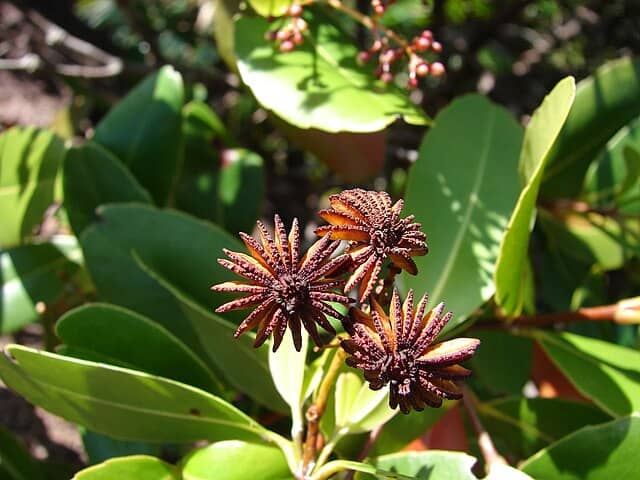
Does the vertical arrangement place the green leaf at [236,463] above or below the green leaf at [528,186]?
below

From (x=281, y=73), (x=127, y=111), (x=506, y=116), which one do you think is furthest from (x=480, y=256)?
(x=127, y=111)

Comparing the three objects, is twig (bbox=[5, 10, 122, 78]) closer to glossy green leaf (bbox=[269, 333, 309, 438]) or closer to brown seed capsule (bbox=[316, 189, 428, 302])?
glossy green leaf (bbox=[269, 333, 309, 438])

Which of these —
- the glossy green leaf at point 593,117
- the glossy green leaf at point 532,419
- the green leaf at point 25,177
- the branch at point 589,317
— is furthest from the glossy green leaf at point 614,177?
the green leaf at point 25,177

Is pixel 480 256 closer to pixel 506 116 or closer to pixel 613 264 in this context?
pixel 506 116

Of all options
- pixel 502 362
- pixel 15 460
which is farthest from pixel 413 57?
pixel 15 460

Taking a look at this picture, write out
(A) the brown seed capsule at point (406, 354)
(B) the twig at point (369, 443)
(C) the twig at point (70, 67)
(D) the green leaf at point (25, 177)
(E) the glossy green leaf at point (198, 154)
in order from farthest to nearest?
(C) the twig at point (70, 67)
(E) the glossy green leaf at point (198, 154)
(D) the green leaf at point (25, 177)
(B) the twig at point (369, 443)
(A) the brown seed capsule at point (406, 354)

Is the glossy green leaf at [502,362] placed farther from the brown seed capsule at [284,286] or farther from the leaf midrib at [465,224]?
the brown seed capsule at [284,286]

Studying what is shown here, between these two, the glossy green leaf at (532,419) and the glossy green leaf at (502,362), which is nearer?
the glossy green leaf at (532,419)
